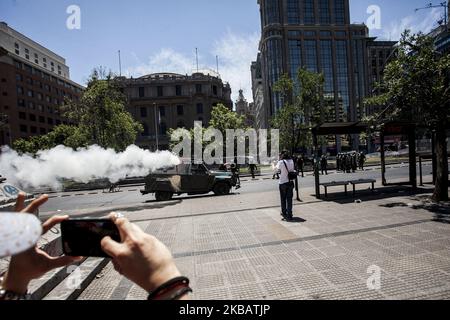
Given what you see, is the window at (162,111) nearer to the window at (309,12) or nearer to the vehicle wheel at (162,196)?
the window at (309,12)

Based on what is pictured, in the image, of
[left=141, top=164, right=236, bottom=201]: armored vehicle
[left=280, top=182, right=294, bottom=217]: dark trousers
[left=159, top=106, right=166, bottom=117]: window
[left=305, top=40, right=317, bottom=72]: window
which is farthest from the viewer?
[left=305, top=40, right=317, bottom=72]: window

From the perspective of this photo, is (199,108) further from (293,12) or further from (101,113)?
(101,113)

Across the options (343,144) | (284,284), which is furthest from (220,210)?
(343,144)

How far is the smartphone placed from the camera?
5.07 ft

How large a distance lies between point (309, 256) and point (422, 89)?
6.81m

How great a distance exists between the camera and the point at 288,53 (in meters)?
72.4

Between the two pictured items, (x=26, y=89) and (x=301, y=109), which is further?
(x=26, y=89)

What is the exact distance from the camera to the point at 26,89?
2542 inches

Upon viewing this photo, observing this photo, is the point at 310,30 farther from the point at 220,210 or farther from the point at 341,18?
the point at 220,210

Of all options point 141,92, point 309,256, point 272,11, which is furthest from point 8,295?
point 272,11

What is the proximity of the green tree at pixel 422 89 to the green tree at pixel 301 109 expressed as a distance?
871 inches

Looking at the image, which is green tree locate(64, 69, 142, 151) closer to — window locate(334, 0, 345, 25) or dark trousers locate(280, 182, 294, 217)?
dark trousers locate(280, 182, 294, 217)

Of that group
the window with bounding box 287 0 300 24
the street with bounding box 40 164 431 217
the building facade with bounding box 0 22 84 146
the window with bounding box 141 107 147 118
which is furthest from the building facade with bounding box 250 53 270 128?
the street with bounding box 40 164 431 217

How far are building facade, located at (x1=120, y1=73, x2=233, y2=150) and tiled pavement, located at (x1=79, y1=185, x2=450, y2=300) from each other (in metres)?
60.7
